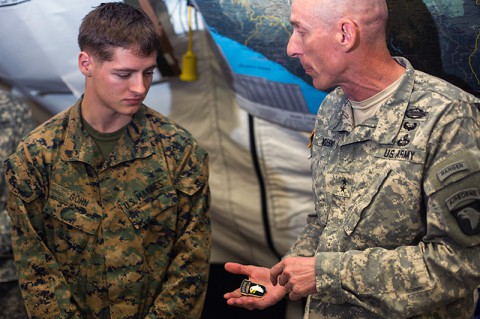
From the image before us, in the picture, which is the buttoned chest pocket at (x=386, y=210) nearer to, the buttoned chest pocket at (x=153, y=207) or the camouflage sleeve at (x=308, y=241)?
the camouflage sleeve at (x=308, y=241)

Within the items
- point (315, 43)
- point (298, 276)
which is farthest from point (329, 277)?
point (315, 43)

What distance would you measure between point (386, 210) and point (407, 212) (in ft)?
0.12

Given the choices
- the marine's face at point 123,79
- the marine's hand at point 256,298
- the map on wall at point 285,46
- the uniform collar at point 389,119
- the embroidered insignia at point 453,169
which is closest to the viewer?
the embroidered insignia at point 453,169

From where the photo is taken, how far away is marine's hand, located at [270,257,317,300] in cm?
122

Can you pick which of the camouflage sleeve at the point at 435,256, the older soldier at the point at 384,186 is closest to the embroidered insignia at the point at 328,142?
the older soldier at the point at 384,186

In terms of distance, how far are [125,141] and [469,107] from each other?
797mm

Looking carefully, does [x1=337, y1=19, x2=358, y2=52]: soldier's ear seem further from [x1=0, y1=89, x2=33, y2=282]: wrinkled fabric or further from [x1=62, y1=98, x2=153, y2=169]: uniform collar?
[x1=0, y1=89, x2=33, y2=282]: wrinkled fabric

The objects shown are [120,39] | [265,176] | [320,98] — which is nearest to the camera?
[120,39]

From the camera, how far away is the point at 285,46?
1.99 m

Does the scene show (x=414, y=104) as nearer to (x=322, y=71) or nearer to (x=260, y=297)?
(x=322, y=71)

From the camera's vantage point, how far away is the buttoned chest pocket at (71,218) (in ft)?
5.11

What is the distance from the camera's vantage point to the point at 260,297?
1375 millimetres

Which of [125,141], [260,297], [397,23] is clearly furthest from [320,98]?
[260,297]

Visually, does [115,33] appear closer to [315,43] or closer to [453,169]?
[315,43]
